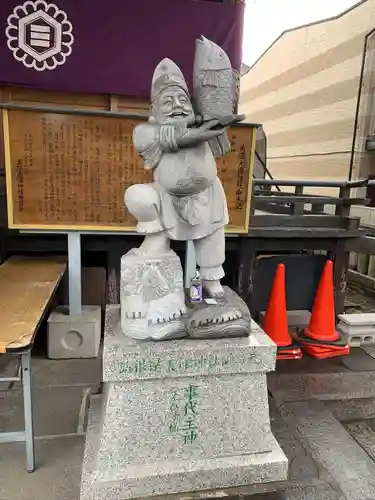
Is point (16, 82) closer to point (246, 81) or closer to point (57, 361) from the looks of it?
point (57, 361)

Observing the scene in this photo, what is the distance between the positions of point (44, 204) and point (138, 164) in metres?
0.99

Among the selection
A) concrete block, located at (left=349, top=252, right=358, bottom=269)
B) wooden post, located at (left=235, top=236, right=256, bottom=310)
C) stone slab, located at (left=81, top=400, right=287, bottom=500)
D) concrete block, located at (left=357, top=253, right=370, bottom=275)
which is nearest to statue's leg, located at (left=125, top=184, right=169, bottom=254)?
stone slab, located at (left=81, top=400, right=287, bottom=500)

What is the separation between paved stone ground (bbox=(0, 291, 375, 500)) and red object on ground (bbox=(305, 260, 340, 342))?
1.11 ft

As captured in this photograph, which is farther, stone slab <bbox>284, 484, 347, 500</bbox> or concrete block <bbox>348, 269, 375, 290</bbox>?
concrete block <bbox>348, 269, 375, 290</bbox>

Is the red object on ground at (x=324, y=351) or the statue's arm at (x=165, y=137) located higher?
the statue's arm at (x=165, y=137)

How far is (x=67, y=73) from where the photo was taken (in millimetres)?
4285

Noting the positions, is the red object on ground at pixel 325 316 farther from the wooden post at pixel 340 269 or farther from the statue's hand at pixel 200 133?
the statue's hand at pixel 200 133

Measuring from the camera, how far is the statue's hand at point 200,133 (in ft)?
7.04

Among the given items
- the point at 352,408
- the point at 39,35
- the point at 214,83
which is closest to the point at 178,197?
the point at 214,83

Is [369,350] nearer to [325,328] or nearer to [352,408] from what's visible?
[325,328]

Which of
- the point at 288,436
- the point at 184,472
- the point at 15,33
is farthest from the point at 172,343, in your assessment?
the point at 15,33

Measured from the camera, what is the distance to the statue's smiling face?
2176 mm

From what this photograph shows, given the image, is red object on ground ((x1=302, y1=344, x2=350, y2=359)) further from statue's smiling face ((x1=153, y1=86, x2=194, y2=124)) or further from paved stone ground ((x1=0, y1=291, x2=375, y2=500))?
statue's smiling face ((x1=153, y1=86, x2=194, y2=124))

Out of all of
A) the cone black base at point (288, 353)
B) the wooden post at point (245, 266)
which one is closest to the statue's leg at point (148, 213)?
the wooden post at point (245, 266)
